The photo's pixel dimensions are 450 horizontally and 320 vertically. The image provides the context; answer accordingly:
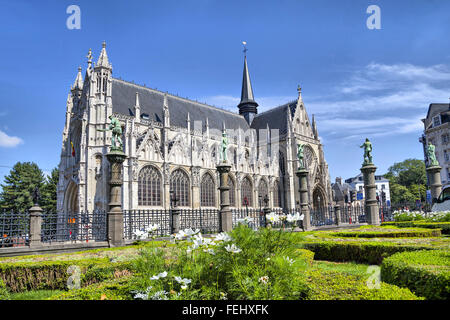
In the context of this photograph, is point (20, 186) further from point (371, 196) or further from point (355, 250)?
point (355, 250)

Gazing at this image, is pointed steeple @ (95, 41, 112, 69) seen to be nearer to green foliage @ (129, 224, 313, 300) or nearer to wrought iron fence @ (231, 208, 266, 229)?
wrought iron fence @ (231, 208, 266, 229)

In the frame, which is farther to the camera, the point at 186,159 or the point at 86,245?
the point at 186,159

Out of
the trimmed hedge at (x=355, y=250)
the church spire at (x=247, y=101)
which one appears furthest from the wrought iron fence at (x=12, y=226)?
the church spire at (x=247, y=101)

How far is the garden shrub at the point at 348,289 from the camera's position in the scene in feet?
10.4

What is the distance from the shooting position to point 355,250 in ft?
26.3

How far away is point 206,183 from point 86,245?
23.0 m

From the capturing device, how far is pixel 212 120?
4434cm

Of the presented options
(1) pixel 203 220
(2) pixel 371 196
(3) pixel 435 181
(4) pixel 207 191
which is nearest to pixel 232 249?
(1) pixel 203 220

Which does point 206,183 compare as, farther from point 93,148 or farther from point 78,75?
point 78,75

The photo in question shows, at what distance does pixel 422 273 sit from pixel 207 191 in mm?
30857

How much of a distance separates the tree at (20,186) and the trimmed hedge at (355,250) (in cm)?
4335

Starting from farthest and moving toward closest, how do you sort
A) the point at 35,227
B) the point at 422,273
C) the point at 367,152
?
the point at 367,152 → the point at 35,227 → the point at 422,273

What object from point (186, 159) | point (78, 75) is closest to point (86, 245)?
point (186, 159)

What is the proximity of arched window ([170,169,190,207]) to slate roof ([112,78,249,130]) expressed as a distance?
25.3ft
